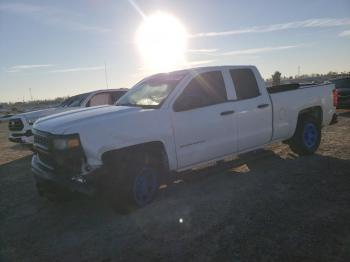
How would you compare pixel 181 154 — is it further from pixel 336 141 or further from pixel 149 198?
pixel 336 141

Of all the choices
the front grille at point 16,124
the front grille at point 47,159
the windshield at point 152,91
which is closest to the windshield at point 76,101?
the front grille at point 16,124

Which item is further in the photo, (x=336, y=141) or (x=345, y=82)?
(x=345, y=82)

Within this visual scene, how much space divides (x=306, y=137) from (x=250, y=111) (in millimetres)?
2139

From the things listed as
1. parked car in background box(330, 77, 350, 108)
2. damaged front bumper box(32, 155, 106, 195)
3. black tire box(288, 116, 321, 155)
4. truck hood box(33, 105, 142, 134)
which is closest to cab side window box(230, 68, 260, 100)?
black tire box(288, 116, 321, 155)

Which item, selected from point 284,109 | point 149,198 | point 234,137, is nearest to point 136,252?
point 149,198

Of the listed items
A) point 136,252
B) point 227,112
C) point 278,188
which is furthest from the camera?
point 227,112

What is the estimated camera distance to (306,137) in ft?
26.1

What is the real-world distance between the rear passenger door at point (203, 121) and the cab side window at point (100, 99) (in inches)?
263

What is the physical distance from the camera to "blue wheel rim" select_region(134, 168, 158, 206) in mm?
5156

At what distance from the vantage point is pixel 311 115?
804 cm

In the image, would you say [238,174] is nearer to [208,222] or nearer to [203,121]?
[203,121]

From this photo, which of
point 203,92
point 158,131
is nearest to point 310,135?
point 203,92

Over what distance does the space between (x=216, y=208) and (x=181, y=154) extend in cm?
101

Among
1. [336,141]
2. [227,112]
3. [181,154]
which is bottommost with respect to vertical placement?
[336,141]
